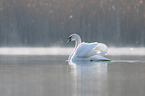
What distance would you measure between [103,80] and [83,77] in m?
1.20

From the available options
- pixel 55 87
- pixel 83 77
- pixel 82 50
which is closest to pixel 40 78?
pixel 83 77

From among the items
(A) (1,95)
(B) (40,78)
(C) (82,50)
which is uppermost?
(C) (82,50)

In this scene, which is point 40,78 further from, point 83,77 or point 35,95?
point 35,95

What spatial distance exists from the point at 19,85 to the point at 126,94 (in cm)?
377

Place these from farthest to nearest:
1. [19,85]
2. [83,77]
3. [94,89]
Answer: [83,77]
[19,85]
[94,89]

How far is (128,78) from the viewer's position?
15.9m

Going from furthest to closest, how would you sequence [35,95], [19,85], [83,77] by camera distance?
[83,77]
[19,85]
[35,95]

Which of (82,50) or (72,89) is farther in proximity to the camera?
(82,50)

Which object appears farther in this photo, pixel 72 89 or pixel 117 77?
pixel 117 77

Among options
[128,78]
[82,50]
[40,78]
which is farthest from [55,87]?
[82,50]

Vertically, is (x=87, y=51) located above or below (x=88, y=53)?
above

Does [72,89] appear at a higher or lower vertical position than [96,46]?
lower

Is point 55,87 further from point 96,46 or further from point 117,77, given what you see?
point 96,46

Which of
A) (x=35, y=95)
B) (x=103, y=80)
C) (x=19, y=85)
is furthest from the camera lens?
(x=103, y=80)
